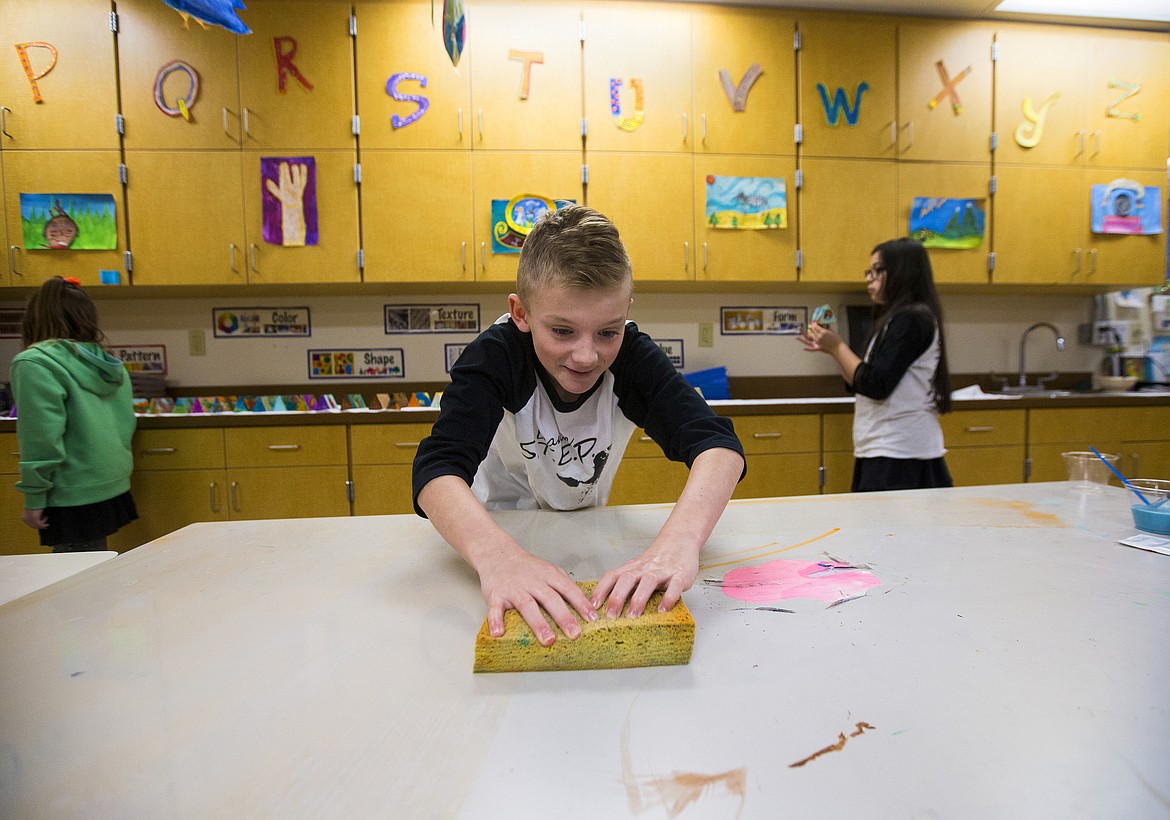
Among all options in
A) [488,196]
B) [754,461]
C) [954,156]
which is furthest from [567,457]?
[954,156]

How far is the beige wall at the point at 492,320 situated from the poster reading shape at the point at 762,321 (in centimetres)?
4

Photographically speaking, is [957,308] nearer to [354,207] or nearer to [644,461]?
[644,461]

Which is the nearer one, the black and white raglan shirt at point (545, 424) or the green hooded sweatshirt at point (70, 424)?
the black and white raglan shirt at point (545, 424)

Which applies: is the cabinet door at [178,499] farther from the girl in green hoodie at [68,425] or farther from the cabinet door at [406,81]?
the cabinet door at [406,81]

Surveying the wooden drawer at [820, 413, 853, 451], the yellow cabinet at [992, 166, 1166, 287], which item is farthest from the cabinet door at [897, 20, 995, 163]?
the wooden drawer at [820, 413, 853, 451]

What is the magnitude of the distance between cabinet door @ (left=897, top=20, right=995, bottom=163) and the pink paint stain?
287cm

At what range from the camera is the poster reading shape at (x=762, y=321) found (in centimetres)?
318

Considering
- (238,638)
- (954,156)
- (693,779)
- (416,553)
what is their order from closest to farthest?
(693,779)
(238,638)
(416,553)
(954,156)

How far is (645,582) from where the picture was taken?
2.14ft

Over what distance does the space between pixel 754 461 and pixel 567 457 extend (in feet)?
5.39

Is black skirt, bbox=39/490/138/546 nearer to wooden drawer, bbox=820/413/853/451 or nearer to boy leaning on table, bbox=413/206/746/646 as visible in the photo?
boy leaning on table, bbox=413/206/746/646

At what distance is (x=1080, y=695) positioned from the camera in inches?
19.5

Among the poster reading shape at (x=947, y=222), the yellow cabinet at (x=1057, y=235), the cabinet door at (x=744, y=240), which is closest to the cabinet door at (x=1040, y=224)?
the yellow cabinet at (x=1057, y=235)

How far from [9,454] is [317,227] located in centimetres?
151
